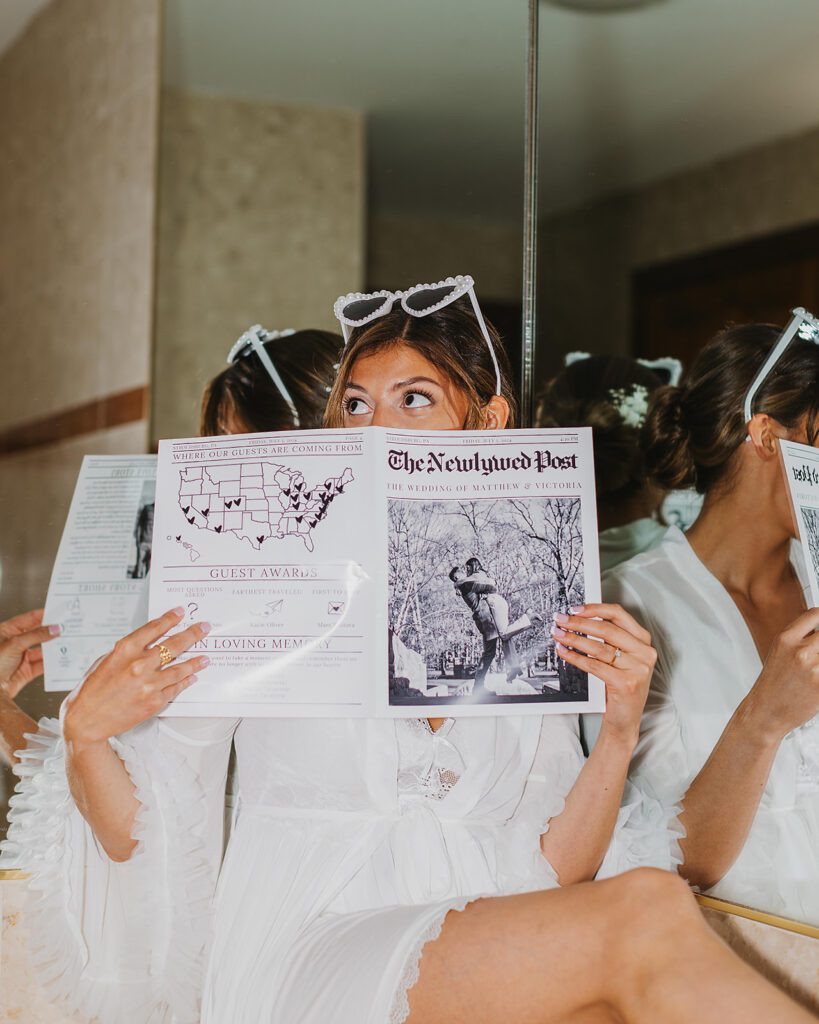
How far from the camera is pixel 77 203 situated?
2598 millimetres

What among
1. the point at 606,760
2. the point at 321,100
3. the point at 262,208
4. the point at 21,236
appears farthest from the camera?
the point at 21,236

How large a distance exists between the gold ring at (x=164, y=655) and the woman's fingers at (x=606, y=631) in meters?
0.41

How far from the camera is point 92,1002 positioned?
1244mm

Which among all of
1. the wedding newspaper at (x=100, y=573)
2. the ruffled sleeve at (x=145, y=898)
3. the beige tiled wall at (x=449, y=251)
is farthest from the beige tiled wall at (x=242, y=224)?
the ruffled sleeve at (x=145, y=898)

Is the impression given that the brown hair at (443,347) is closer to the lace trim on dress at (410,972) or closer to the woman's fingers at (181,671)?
the woman's fingers at (181,671)

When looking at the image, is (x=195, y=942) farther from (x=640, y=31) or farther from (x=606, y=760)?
(x=640, y=31)

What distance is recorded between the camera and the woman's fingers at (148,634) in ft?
3.64

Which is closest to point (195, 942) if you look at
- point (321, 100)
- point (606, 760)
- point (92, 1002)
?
point (92, 1002)

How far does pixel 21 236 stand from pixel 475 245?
1.57 m

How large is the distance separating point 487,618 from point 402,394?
29cm

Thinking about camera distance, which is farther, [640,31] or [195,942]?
[640,31]

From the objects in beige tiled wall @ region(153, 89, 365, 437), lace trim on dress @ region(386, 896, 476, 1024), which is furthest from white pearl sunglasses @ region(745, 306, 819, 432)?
beige tiled wall @ region(153, 89, 365, 437)

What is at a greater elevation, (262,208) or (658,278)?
(262,208)

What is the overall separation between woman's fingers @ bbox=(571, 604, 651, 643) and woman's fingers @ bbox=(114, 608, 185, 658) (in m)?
0.43
